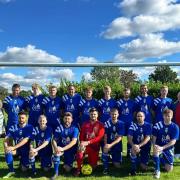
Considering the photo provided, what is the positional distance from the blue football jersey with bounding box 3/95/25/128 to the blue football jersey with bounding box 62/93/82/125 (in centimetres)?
91

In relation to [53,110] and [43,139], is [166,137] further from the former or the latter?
[53,110]

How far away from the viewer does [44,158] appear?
7.34 metres

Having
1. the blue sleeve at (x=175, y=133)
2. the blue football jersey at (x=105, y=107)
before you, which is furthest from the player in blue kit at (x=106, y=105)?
the blue sleeve at (x=175, y=133)

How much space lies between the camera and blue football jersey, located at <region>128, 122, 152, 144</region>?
23.8 feet

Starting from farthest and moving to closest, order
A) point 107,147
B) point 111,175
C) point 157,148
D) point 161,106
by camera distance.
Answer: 1. point 161,106
2. point 107,147
3. point 111,175
4. point 157,148

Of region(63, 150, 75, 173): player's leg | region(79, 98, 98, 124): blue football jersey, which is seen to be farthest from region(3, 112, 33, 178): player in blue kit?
region(79, 98, 98, 124): blue football jersey

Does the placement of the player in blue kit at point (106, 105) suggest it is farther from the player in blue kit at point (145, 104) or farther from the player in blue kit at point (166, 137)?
the player in blue kit at point (166, 137)

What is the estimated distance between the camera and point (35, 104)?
840 centimetres

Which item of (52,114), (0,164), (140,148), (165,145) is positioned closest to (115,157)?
(140,148)

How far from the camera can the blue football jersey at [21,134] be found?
7273 mm

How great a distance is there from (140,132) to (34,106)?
245 cm

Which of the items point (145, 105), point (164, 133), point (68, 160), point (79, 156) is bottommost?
point (68, 160)

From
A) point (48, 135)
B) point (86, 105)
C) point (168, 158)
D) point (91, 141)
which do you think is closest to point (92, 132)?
point (91, 141)

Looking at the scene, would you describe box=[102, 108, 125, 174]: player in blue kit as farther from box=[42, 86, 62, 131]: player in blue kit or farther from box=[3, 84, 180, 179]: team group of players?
box=[42, 86, 62, 131]: player in blue kit
